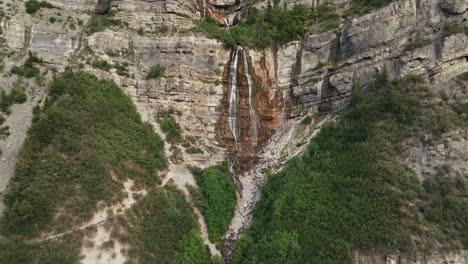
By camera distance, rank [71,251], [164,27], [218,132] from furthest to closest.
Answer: [164,27]
[218,132]
[71,251]

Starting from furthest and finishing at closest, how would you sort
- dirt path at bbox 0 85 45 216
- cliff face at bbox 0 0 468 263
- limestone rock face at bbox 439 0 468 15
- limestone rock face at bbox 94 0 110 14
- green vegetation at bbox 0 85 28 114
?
limestone rock face at bbox 94 0 110 14 < cliff face at bbox 0 0 468 263 < limestone rock face at bbox 439 0 468 15 < green vegetation at bbox 0 85 28 114 < dirt path at bbox 0 85 45 216

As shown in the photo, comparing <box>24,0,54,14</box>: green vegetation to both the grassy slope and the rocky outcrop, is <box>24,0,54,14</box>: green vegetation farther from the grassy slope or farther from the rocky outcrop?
the grassy slope

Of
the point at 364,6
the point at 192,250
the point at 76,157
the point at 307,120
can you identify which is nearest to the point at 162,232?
the point at 192,250

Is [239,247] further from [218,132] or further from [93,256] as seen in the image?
[218,132]

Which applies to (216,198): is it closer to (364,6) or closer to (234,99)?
(234,99)

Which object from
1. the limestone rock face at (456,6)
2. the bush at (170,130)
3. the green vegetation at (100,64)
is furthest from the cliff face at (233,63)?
the bush at (170,130)

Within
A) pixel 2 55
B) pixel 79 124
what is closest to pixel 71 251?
pixel 79 124

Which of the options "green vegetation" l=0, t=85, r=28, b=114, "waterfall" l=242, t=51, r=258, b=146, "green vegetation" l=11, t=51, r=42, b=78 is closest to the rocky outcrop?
"green vegetation" l=11, t=51, r=42, b=78
